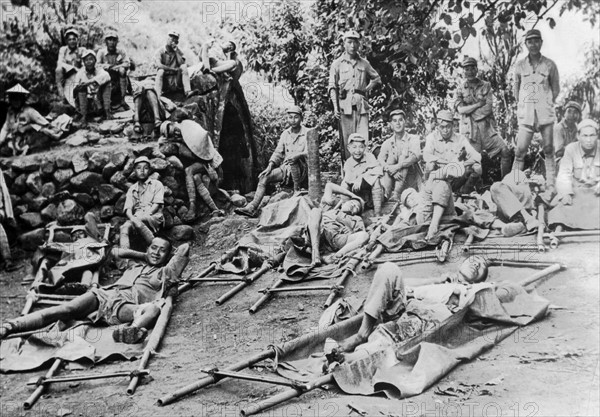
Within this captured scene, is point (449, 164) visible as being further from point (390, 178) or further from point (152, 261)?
point (152, 261)

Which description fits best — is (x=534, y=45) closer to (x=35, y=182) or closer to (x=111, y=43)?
(x=111, y=43)

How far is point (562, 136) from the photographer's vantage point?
4.96 meters

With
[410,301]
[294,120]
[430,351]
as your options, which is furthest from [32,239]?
[430,351]

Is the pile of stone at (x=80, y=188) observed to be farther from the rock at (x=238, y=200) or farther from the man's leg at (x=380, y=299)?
the man's leg at (x=380, y=299)

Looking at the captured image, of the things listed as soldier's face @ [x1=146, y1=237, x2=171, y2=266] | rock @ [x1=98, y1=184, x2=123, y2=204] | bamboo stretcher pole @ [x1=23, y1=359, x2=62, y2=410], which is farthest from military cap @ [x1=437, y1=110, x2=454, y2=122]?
bamboo stretcher pole @ [x1=23, y1=359, x2=62, y2=410]

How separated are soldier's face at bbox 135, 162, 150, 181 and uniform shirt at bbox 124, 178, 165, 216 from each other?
0.04 metres

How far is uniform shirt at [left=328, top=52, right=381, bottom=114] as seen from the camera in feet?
18.0

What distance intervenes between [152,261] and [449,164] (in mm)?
2198

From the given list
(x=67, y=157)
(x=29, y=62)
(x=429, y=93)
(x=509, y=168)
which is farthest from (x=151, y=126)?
(x=509, y=168)

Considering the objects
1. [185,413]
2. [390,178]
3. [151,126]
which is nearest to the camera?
[185,413]

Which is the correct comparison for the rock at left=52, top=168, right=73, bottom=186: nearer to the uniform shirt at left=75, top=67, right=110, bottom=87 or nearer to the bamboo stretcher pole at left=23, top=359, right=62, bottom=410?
the uniform shirt at left=75, top=67, right=110, bottom=87

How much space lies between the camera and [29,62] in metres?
6.46

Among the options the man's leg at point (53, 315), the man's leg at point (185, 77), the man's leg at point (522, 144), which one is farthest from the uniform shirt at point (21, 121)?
the man's leg at point (522, 144)

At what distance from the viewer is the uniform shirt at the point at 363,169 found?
5434 mm
